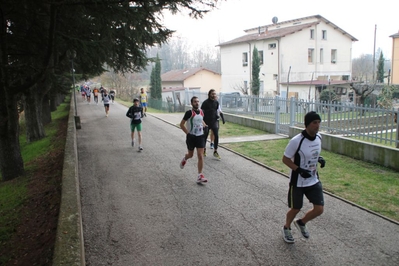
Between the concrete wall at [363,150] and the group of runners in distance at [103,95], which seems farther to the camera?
the group of runners in distance at [103,95]

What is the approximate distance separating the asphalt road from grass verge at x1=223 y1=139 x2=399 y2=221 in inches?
15.1

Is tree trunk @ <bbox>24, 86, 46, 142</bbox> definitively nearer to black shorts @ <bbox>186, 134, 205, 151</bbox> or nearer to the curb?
the curb

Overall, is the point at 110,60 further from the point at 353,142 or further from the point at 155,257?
the point at 155,257

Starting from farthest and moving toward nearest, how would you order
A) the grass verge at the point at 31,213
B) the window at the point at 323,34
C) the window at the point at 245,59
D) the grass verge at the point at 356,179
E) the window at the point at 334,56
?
the window at the point at 334,56, the window at the point at 245,59, the window at the point at 323,34, the grass verge at the point at 356,179, the grass verge at the point at 31,213

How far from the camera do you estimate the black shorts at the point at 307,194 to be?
4.68 metres

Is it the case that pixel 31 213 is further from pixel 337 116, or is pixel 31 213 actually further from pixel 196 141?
pixel 337 116

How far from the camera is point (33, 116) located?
52.0 feet

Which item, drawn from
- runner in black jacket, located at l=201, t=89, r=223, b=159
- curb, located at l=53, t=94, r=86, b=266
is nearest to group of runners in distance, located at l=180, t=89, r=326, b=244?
curb, located at l=53, t=94, r=86, b=266

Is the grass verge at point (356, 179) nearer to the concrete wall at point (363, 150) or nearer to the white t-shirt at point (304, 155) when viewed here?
the concrete wall at point (363, 150)

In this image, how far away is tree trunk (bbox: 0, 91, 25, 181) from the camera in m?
9.19

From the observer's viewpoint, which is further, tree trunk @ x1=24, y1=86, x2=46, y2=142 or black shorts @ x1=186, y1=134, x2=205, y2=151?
tree trunk @ x1=24, y1=86, x2=46, y2=142

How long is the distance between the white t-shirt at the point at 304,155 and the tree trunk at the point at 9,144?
7.54 meters

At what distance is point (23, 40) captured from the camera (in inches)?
416

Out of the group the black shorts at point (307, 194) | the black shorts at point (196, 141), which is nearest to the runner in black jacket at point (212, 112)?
the black shorts at point (196, 141)
